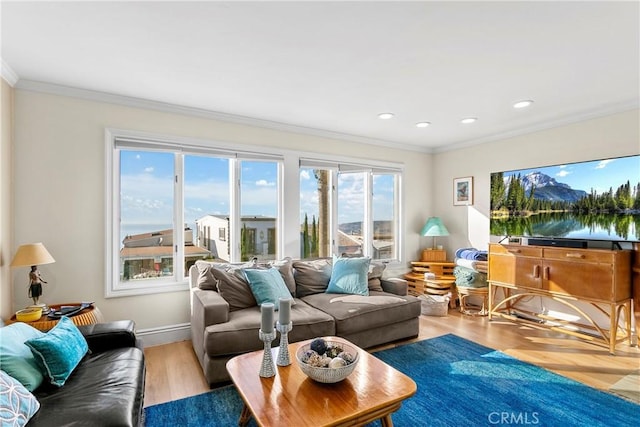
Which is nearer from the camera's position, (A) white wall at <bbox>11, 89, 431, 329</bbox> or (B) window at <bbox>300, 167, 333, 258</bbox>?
(A) white wall at <bbox>11, 89, 431, 329</bbox>

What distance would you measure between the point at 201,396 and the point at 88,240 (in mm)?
1708

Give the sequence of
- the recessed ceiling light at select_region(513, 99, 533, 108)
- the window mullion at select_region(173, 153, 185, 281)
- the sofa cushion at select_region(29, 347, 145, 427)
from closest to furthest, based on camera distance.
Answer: the sofa cushion at select_region(29, 347, 145, 427), the recessed ceiling light at select_region(513, 99, 533, 108), the window mullion at select_region(173, 153, 185, 281)

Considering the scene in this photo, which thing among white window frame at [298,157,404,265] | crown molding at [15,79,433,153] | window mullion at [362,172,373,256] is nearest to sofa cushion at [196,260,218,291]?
crown molding at [15,79,433,153]

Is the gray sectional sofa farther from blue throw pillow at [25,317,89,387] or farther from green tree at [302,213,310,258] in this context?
blue throw pillow at [25,317,89,387]

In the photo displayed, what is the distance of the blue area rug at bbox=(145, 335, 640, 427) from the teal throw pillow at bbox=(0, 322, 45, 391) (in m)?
0.73

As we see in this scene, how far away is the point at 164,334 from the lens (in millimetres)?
3135

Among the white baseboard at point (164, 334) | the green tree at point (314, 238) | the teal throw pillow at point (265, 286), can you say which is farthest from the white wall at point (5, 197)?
the green tree at point (314, 238)

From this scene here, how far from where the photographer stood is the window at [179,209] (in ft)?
9.82

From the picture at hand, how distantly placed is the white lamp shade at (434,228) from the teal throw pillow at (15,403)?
14.3 ft

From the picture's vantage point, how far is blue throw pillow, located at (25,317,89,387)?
1575mm

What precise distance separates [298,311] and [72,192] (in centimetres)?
222

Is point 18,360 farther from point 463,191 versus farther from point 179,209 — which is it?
point 463,191

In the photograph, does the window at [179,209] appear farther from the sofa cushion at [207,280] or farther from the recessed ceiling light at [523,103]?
the recessed ceiling light at [523,103]

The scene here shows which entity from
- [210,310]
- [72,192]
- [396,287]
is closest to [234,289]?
[210,310]
